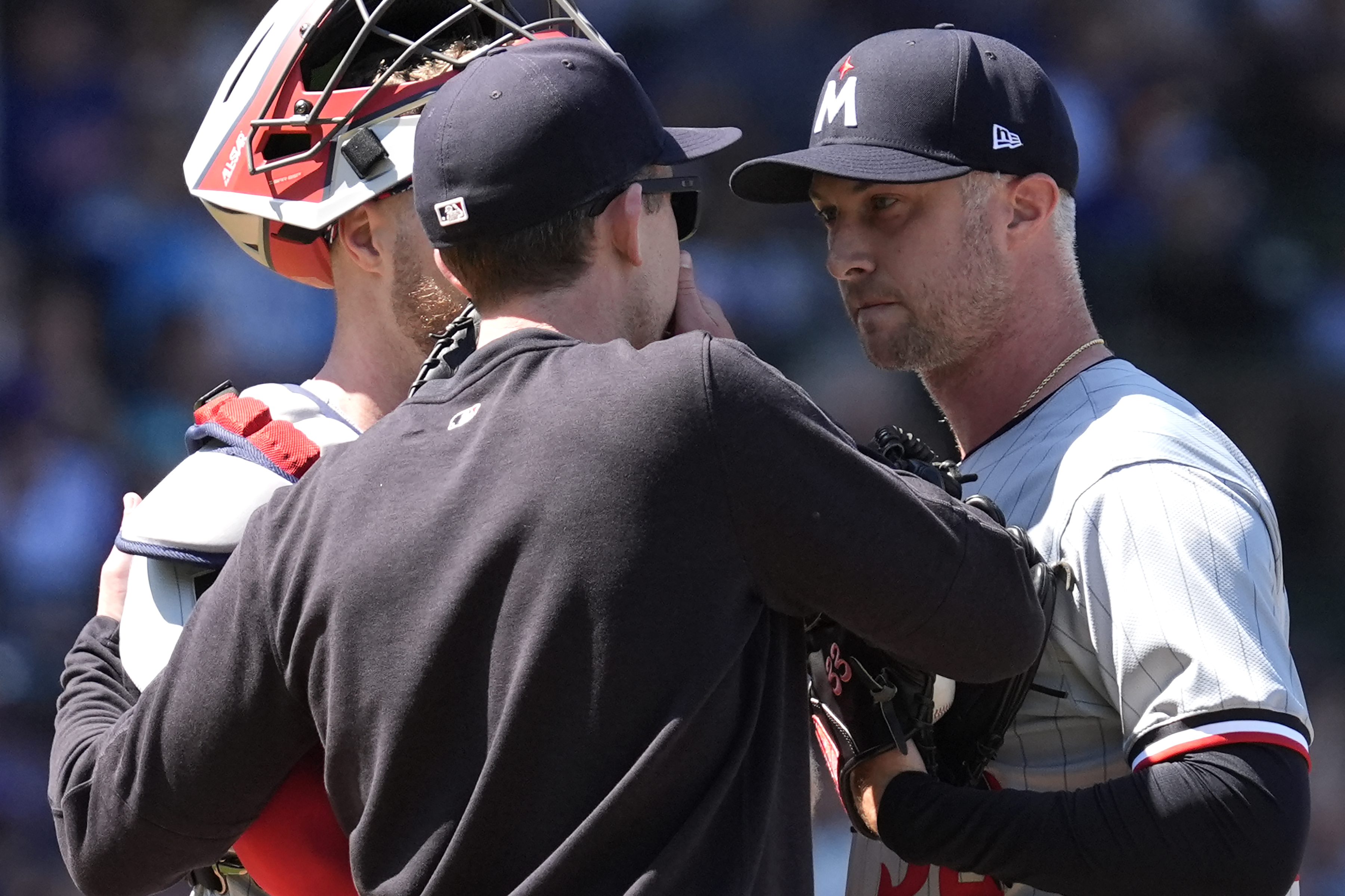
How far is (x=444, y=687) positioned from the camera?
1424mm

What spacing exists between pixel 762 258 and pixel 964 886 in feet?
11.3

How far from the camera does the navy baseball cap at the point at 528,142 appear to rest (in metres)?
1.54

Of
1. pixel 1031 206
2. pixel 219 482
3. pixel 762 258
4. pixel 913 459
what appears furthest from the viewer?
pixel 762 258

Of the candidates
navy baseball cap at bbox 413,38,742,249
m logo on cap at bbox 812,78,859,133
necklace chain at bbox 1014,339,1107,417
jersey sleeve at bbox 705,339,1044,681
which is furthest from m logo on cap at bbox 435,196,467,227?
necklace chain at bbox 1014,339,1107,417

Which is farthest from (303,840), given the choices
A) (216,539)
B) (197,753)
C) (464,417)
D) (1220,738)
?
(1220,738)

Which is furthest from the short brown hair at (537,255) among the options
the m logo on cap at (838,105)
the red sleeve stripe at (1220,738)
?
the red sleeve stripe at (1220,738)

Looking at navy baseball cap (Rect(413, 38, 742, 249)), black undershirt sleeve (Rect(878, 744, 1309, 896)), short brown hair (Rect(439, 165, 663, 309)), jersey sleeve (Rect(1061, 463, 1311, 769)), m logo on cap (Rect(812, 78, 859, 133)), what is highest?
navy baseball cap (Rect(413, 38, 742, 249))

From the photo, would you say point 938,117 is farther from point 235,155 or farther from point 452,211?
point 235,155

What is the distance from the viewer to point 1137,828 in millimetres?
1605

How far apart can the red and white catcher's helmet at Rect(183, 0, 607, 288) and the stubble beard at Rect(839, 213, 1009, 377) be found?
0.62 meters

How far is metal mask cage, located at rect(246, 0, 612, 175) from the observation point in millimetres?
2105

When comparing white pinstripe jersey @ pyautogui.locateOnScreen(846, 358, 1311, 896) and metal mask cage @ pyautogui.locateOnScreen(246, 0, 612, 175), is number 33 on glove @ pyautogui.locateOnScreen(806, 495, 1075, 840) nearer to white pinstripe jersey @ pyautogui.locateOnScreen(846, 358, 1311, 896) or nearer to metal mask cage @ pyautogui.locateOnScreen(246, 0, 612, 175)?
white pinstripe jersey @ pyautogui.locateOnScreen(846, 358, 1311, 896)

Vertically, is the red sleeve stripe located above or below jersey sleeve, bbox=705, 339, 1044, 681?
below

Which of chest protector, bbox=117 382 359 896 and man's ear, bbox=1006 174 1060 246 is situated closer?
chest protector, bbox=117 382 359 896
